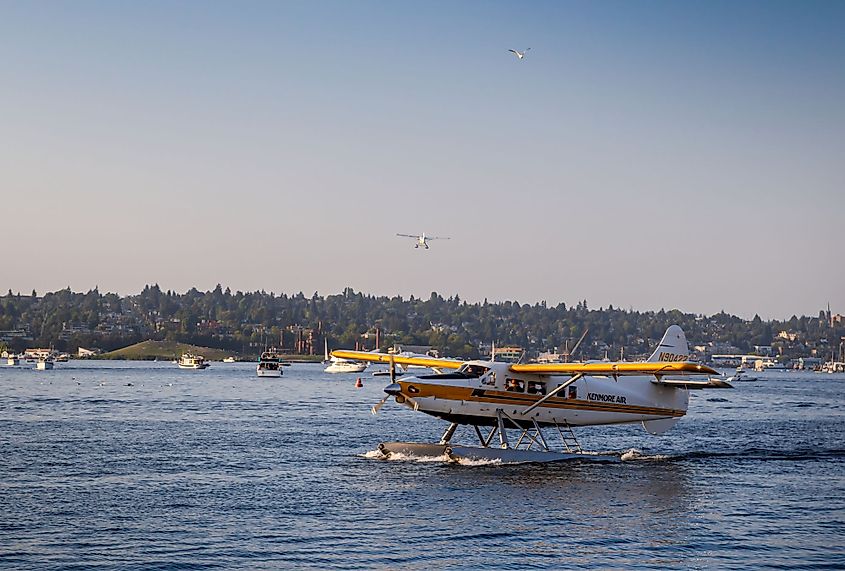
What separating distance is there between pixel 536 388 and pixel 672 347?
19.3 ft

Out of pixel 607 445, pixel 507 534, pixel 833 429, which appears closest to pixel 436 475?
pixel 507 534

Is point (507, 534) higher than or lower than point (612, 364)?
lower

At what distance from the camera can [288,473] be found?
26453 mm

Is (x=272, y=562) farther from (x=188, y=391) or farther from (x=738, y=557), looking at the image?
(x=188, y=391)

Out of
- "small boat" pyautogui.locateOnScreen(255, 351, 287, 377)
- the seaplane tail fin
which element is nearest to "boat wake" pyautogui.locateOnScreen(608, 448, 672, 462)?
the seaplane tail fin

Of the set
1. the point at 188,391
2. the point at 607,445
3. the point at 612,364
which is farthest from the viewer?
the point at 188,391

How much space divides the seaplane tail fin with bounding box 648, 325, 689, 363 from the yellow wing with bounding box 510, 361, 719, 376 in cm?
499

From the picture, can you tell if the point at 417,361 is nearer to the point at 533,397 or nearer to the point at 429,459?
the point at 429,459

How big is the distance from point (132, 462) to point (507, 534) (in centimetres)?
1306

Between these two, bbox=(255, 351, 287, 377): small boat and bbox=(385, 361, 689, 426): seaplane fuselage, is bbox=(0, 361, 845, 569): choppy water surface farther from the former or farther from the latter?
bbox=(255, 351, 287, 377): small boat

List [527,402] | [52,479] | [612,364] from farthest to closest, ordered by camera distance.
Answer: [527,402] → [612,364] → [52,479]

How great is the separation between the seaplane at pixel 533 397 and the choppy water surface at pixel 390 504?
0.92 meters

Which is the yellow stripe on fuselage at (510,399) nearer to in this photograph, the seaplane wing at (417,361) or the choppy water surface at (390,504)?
the choppy water surface at (390,504)

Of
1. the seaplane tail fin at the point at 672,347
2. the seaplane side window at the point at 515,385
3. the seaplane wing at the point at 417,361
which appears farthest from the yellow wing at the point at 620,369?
the seaplane tail fin at the point at 672,347
